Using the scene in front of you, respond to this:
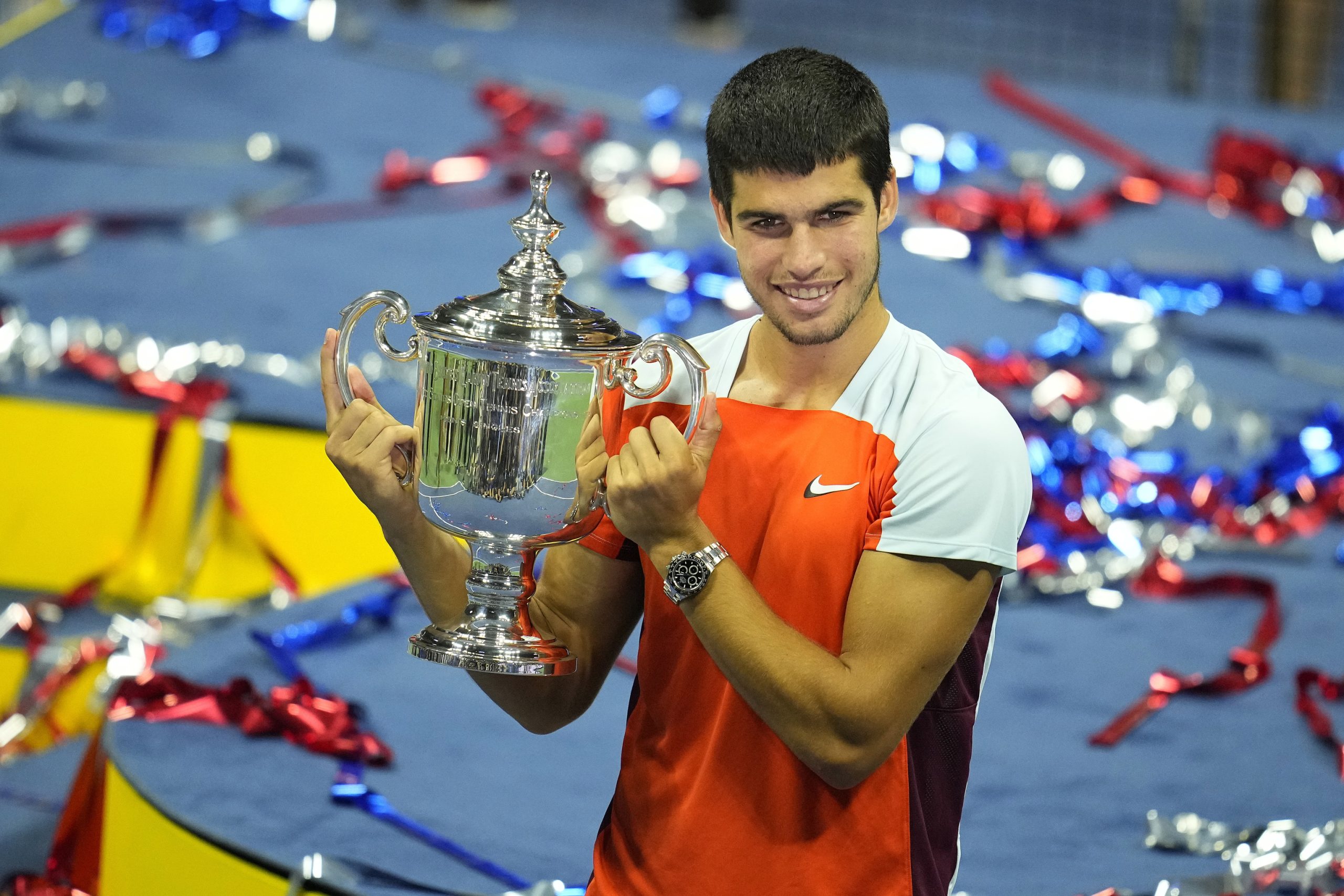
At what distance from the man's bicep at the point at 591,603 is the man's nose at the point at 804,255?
37cm

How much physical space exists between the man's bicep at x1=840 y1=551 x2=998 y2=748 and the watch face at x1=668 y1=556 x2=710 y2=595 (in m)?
0.14

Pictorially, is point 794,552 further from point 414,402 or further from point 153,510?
point 153,510

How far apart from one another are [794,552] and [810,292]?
23cm

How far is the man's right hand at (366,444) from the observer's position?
1.48 metres

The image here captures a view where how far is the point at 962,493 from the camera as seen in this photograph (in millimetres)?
1351

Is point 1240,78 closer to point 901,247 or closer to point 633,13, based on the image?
point 633,13

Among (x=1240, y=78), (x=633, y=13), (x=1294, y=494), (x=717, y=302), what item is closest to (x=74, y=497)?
(x=717, y=302)

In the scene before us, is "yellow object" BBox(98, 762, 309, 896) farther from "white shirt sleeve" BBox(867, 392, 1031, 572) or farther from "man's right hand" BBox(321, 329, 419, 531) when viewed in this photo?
"white shirt sleeve" BBox(867, 392, 1031, 572)

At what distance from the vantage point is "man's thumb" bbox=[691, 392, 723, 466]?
1373mm

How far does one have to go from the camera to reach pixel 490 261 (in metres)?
4.69

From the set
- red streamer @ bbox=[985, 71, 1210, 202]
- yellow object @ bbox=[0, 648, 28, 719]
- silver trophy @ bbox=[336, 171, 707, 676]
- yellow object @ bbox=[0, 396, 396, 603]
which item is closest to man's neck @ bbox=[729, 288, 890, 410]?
silver trophy @ bbox=[336, 171, 707, 676]

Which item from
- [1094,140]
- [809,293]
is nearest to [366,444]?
[809,293]

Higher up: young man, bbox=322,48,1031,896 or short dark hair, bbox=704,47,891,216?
short dark hair, bbox=704,47,891,216

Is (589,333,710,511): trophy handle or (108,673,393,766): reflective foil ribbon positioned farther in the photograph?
(108,673,393,766): reflective foil ribbon
